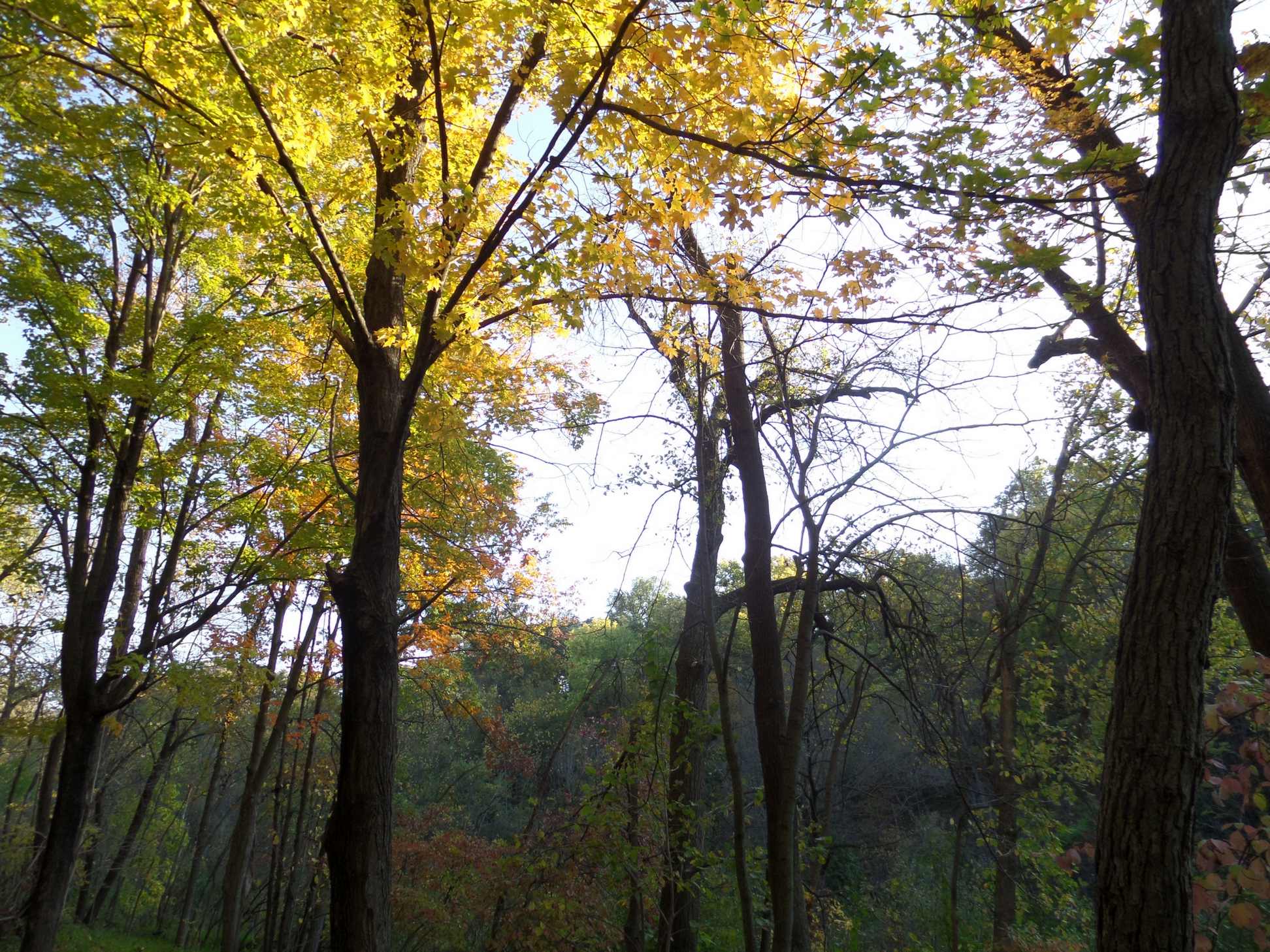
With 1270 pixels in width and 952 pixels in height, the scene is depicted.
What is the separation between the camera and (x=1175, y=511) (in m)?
2.38

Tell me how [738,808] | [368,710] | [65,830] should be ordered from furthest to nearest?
1. [65,830]
2. [368,710]
3. [738,808]

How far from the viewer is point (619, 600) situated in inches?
176

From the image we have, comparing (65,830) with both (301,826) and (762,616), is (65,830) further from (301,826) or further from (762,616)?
(762,616)

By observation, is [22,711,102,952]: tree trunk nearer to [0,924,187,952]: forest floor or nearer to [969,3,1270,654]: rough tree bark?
[0,924,187,952]: forest floor

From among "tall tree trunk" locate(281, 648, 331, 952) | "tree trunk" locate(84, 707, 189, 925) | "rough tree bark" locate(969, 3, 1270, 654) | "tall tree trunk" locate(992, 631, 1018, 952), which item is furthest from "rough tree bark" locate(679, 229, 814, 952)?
"tree trunk" locate(84, 707, 189, 925)

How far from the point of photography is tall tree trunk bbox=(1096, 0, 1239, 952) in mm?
2180

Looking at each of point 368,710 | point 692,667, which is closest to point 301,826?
point 692,667

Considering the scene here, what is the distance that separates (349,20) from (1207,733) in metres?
5.97

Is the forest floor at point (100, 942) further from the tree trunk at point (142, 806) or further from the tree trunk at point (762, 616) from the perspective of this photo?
the tree trunk at point (762, 616)

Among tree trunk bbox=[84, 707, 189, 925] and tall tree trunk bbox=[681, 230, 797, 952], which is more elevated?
tall tree trunk bbox=[681, 230, 797, 952]

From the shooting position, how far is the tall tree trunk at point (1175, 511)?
2180mm

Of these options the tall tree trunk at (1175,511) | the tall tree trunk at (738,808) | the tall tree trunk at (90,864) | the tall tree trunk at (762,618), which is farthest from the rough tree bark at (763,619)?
the tall tree trunk at (90,864)

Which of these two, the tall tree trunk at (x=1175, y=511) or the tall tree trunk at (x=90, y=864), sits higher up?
the tall tree trunk at (x=1175, y=511)

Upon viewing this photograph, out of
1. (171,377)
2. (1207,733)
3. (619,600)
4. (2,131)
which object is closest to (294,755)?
(171,377)
